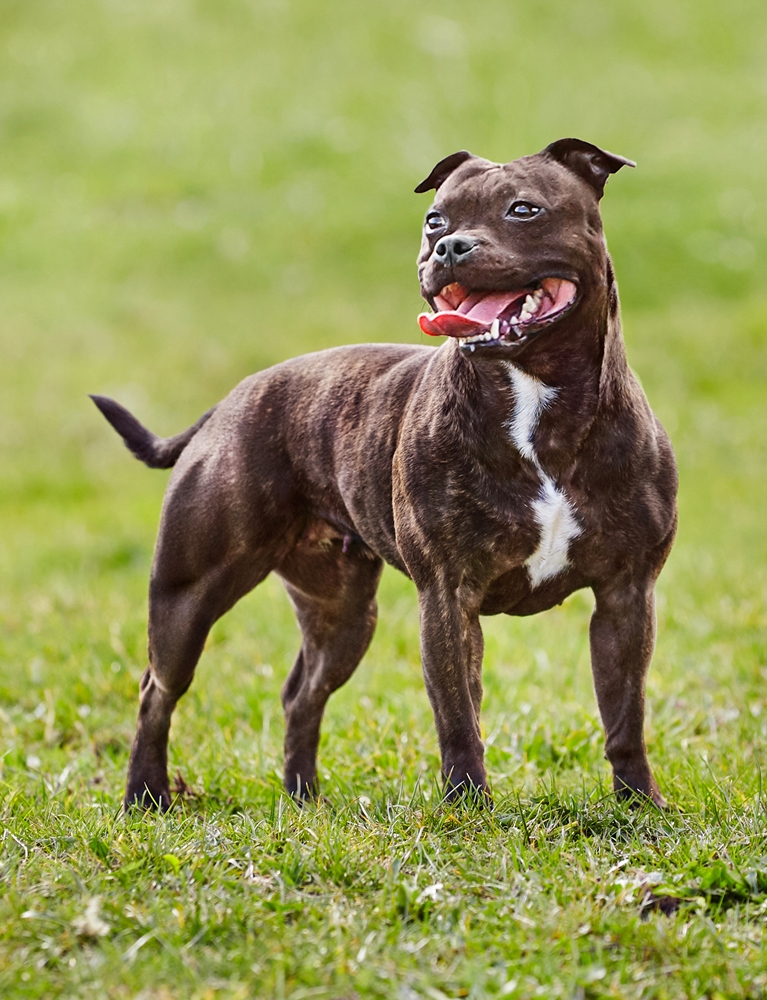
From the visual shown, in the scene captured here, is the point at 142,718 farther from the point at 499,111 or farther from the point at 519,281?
the point at 499,111

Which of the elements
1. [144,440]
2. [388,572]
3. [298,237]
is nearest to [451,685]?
[144,440]

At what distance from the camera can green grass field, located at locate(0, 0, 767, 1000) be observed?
308 cm

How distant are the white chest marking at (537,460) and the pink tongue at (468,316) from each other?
0.79 feet

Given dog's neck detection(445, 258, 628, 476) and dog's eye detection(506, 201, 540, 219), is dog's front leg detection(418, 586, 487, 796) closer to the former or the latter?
dog's neck detection(445, 258, 628, 476)

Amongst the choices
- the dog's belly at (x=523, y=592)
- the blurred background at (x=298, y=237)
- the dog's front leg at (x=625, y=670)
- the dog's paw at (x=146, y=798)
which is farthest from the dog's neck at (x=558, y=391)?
the blurred background at (x=298, y=237)

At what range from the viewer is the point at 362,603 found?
4.97 metres

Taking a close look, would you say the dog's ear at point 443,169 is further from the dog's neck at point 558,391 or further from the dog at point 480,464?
the dog's neck at point 558,391

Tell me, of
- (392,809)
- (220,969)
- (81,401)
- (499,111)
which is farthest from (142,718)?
(499,111)

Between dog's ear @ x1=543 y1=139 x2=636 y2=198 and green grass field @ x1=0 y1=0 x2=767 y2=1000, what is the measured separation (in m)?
1.93

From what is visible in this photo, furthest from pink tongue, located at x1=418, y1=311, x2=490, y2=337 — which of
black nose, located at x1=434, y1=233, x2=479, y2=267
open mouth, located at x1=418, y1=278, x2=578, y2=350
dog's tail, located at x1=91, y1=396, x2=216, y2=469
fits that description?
dog's tail, located at x1=91, y1=396, x2=216, y2=469

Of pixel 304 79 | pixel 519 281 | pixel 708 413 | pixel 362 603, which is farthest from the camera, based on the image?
pixel 304 79

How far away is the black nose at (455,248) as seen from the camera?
11.2 feet

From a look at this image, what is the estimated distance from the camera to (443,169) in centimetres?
393

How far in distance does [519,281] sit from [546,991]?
185 cm
